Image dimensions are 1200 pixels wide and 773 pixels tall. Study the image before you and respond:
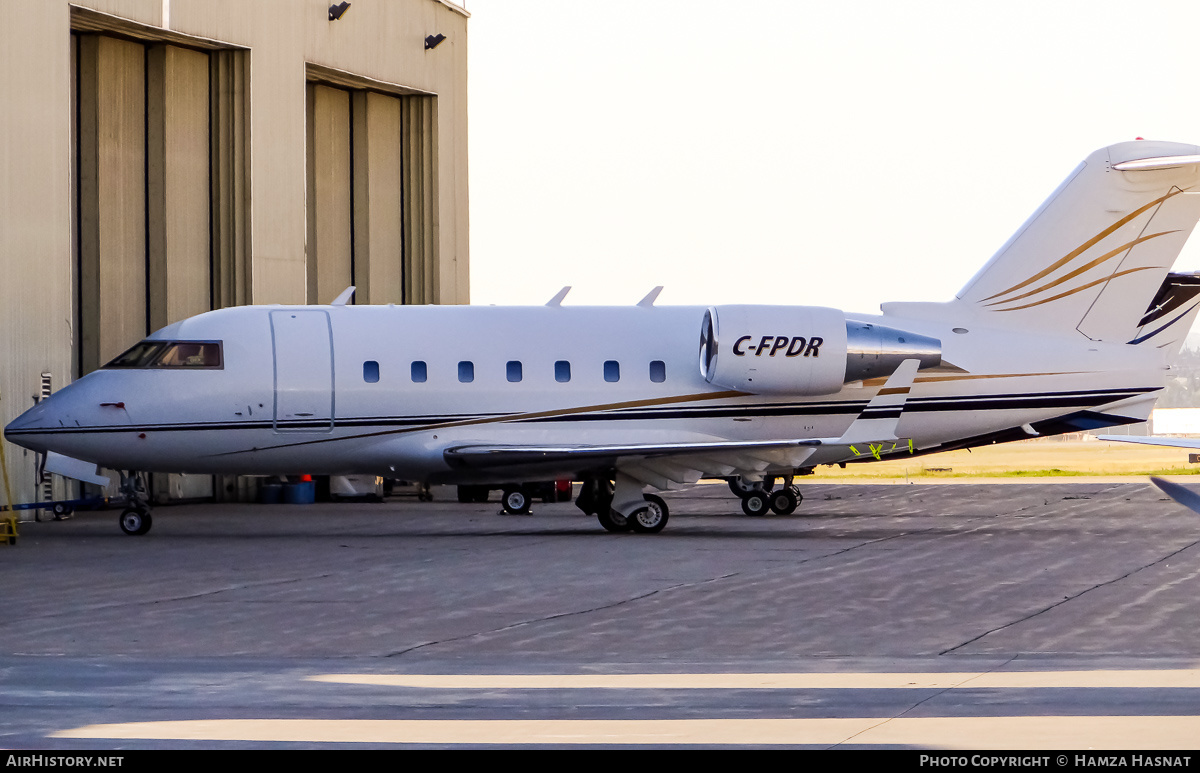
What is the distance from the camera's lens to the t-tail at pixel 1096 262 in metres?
23.8

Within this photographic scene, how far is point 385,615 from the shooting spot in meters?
12.9

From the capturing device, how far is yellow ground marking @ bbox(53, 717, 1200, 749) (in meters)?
7.29

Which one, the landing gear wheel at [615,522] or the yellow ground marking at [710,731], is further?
the landing gear wheel at [615,522]

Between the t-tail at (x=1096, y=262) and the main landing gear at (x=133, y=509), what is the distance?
42.4 ft

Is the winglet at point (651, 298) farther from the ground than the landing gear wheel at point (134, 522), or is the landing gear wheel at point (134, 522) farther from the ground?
the winglet at point (651, 298)

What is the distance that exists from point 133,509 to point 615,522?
7773mm

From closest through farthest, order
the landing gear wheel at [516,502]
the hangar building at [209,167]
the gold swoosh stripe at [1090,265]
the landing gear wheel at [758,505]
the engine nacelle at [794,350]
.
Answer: the engine nacelle at [794,350] → the gold swoosh stripe at [1090,265] → the hangar building at [209,167] → the landing gear wheel at [758,505] → the landing gear wheel at [516,502]

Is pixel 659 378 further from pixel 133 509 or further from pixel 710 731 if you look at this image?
pixel 710 731

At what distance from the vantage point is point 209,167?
33.0 metres

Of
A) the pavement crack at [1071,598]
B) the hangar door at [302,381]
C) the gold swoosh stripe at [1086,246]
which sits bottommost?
the pavement crack at [1071,598]

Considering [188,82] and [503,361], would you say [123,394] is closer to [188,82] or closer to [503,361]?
[503,361]

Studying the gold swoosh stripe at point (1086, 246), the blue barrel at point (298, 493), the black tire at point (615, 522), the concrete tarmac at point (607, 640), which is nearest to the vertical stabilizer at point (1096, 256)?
the gold swoosh stripe at point (1086, 246)

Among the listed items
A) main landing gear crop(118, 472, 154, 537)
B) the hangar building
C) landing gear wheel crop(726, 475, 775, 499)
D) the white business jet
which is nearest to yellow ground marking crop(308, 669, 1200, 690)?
the white business jet

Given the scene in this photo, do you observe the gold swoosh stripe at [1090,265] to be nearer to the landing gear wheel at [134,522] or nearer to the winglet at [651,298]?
the winglet at [651,298]
